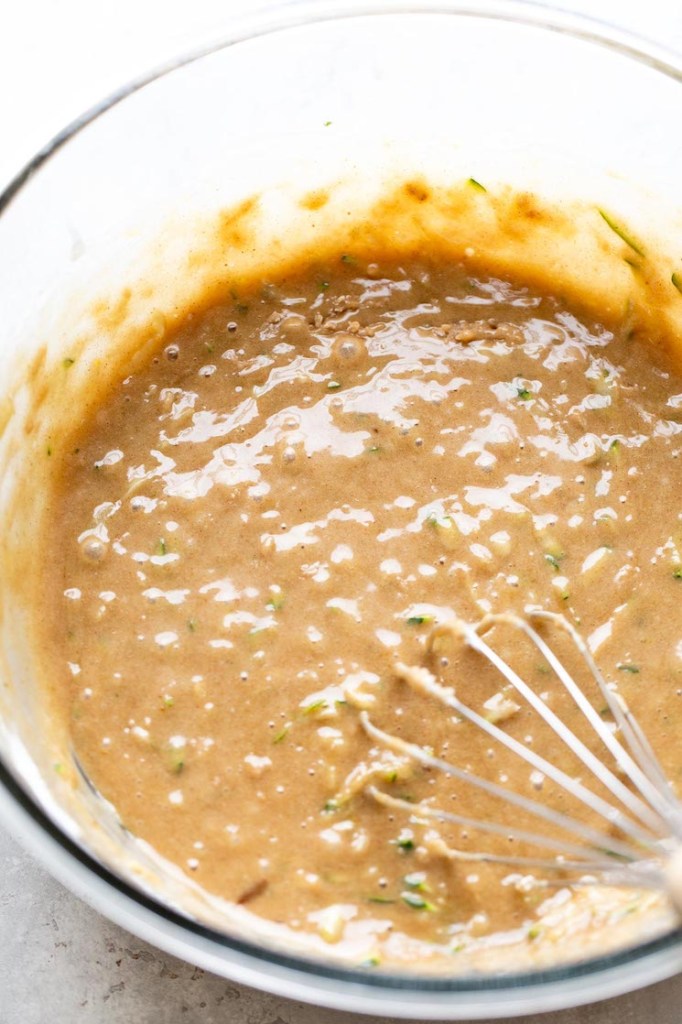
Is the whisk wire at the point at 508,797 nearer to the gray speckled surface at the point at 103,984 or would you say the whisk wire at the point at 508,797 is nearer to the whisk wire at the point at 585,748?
the whisk wire at the point at 585,748

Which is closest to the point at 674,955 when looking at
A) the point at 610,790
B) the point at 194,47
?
the point at 610,790

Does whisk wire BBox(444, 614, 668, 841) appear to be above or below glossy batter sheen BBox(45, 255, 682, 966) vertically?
below

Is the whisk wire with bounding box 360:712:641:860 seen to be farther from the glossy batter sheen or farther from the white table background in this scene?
the white table background

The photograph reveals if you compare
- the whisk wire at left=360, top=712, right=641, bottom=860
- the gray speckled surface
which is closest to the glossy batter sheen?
the whisk wire at left=360, top=712, right=641, bottom=860

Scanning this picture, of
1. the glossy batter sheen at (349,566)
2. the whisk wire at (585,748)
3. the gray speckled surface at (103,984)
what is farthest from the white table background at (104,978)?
the whisk wire at (585,748)

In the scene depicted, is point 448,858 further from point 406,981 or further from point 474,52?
point 474,52
